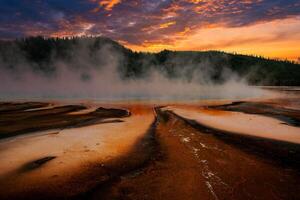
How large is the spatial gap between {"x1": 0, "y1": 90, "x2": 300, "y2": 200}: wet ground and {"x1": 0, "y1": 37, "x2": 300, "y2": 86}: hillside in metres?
66.6

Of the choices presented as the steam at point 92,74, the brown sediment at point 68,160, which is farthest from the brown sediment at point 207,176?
the steam at point 92,74

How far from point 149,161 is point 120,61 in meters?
92.5

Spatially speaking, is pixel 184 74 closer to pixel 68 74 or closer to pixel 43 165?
pixel 68 74

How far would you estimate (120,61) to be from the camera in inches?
3898

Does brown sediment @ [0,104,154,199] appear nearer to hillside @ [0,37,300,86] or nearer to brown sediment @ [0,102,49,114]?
brown sediment @ [0,102,49,114]

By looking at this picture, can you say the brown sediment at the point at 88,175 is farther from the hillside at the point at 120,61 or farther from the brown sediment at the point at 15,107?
the hillside at the point at 120,61

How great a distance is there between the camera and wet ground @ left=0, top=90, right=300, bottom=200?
6.38 m

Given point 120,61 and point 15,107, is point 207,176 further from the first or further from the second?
point 120,61

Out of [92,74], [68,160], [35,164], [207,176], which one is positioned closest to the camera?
[207,176]

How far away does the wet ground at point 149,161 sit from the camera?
6375mm

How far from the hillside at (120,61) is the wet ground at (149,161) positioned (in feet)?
219

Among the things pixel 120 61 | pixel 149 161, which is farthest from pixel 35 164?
pixel 120 61

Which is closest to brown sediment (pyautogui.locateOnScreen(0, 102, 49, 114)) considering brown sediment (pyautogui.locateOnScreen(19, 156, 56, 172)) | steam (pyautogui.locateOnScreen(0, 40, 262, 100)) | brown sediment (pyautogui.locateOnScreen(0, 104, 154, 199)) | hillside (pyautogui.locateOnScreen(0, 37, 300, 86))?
brown sediment (pyautogui.locateOnScreen(0, 104, 154, 199))

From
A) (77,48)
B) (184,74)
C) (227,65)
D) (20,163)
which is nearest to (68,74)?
(77,48)
